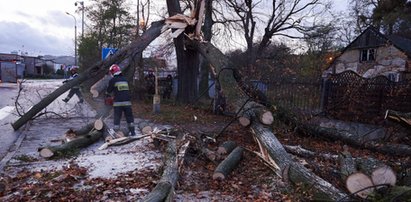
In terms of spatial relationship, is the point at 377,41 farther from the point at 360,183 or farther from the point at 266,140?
the point at 360,183

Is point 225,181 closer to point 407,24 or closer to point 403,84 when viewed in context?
point 403,84

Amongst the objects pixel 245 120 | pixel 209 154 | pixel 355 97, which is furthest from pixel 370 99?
pixel 209 154

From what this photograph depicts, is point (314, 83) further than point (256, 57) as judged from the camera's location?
No

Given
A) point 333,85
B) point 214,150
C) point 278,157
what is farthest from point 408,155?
point 333,85

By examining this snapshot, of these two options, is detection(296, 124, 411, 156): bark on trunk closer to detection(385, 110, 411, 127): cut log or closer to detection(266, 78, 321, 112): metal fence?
detection(385, 110, 411, 127): cut log

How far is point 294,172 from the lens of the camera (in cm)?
505

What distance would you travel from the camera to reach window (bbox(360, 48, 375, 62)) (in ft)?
92.9

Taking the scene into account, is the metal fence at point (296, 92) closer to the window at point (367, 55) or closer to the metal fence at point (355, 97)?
the metal fence at point (355, 97)

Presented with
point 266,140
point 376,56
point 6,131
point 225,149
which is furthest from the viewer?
point 376,56

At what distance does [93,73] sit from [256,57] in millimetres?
17845

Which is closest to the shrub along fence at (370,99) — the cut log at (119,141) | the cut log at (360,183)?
the cut log at (119,141)

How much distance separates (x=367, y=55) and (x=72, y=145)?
89.0 ft

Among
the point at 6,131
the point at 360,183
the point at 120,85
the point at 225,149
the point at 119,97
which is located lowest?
the point at 6,131

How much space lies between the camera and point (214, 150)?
273 inches
